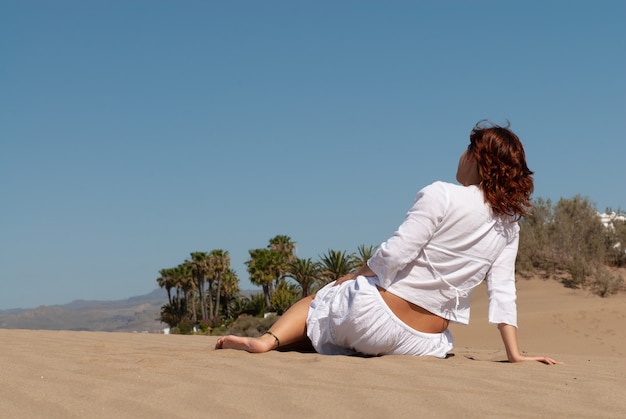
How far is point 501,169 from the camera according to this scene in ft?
14.4

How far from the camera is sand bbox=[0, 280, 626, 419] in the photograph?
9.73 feet

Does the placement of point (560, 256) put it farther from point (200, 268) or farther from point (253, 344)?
point (200, 268)

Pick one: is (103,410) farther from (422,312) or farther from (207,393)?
(422,312)

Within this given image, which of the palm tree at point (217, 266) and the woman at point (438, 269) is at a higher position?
the palm tree at point (217, 266)

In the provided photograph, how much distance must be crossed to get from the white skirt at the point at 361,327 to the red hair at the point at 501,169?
895 millimetres

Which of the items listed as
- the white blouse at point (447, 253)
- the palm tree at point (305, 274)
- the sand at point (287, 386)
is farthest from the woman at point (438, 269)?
the palm tree at point (305, 274)

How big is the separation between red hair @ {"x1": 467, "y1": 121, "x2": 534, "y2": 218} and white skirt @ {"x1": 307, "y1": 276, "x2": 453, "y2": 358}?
895mm

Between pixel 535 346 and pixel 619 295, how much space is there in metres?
7.82

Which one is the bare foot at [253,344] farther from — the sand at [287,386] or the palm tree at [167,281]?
the palm tree at [167,281]

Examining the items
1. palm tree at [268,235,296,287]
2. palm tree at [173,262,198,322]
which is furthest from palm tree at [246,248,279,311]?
palm tree at [173,262,198,322]

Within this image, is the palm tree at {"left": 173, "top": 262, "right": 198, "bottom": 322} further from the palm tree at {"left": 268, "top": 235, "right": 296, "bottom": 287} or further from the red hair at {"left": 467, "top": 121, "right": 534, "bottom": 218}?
the red hair at {"left": 467, "top": 121, "right": 534, "bottom": 218}

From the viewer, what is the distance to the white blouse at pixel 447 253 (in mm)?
4305

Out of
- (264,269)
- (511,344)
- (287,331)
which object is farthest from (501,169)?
(264,269)

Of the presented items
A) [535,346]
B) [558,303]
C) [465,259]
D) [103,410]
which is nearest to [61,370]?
[103,410]
